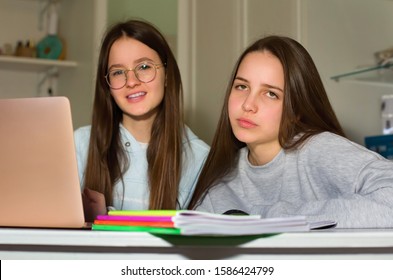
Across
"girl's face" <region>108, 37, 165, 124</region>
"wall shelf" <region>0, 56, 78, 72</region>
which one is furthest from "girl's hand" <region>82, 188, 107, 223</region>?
"wall shelf" <region>0, 56, 78, 72</region>

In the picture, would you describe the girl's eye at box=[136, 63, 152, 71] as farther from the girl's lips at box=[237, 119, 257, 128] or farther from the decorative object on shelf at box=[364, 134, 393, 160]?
the decorative object on shelf at box=[364, 134, 393, 160]

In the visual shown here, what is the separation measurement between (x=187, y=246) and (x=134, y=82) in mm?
977

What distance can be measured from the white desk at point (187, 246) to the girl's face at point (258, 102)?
25.4 inches

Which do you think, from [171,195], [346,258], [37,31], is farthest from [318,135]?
[37,31]

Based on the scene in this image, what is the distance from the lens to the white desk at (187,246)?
583mm

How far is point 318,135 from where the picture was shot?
3.95ft

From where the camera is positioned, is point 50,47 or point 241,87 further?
point 50,47

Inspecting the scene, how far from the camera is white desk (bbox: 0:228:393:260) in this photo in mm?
583

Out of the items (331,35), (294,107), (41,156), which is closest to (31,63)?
(331,35)

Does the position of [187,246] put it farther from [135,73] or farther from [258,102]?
[135,73]

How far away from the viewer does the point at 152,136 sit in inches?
63.7

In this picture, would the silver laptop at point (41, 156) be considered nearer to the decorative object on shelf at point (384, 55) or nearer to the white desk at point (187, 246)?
the white desk at point (187, 246)
